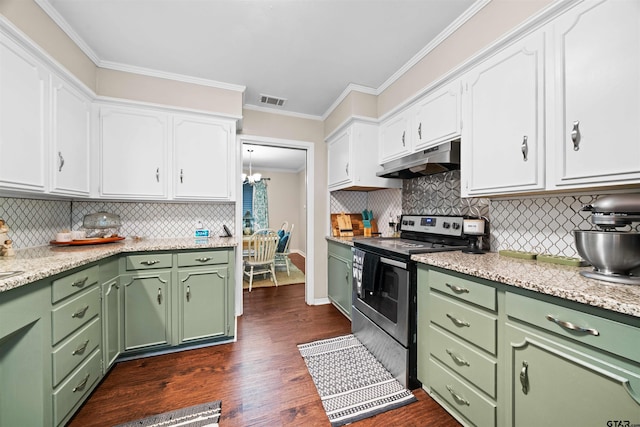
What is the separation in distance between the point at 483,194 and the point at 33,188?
291 centimetres

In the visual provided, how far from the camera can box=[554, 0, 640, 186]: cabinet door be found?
1034 millimetres

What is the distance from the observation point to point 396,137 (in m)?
2.53

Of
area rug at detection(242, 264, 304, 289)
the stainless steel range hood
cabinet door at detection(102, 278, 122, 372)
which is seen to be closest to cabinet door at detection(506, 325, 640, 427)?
the stainless steel range hood

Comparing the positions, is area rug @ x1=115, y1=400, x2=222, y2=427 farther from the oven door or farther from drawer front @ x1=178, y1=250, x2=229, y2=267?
the oven door

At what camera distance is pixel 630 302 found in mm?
803

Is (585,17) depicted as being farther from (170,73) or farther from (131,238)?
(131,238)

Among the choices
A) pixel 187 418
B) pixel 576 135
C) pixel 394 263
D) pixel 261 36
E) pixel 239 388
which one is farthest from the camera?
pixel 261 36

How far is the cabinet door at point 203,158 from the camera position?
2494 millimetres

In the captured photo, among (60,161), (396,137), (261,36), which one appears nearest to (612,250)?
(396,137)

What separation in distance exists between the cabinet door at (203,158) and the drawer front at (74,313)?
112 cm

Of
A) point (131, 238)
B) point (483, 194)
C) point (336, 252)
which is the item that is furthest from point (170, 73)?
point (483, 194)

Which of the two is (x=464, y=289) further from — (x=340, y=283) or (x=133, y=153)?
(x=133, y=153)

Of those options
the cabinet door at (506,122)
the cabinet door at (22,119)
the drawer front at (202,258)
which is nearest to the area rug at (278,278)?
the drawer front at (202,258)

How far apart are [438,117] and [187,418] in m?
2.69
